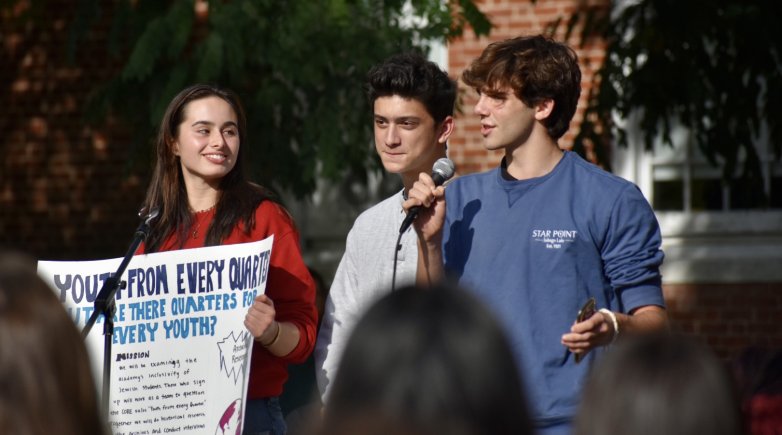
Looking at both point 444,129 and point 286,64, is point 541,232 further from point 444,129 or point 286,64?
point 286,64

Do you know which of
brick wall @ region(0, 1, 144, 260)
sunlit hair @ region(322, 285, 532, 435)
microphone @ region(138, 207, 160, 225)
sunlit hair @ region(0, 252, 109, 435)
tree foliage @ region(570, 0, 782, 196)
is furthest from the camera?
brick wall @ region(0, 1, 144, 260)

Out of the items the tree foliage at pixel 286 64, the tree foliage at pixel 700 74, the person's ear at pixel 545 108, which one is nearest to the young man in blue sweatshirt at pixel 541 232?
the person's ear at pixel 545 108

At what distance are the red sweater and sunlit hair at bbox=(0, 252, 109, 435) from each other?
2.34 meters

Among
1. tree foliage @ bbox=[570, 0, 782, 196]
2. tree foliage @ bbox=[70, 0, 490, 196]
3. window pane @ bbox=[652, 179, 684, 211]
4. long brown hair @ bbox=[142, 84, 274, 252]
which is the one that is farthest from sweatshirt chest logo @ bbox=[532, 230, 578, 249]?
window pane @ bbox=[652, 179, 684, 211]

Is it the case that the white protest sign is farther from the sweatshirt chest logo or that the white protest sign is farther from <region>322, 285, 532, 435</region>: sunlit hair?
<region>322, 285, 532, 435</region>: sunlit hair

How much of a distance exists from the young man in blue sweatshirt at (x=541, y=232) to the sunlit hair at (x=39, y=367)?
6.22ft

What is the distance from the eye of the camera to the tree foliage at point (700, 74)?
293 inches

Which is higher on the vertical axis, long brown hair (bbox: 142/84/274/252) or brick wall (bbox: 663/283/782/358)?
long brown hair (bbox: 142/84/274/252)

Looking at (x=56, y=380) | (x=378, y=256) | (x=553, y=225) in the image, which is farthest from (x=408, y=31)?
(x=56, y=380)

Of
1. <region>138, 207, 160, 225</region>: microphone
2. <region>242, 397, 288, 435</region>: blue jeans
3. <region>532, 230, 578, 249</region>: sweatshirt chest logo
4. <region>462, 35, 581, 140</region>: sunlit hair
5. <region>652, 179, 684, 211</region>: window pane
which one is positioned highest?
<region>462, 35, 581, 140</region>: sunlit hair

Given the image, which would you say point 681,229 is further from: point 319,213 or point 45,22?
point 45,22

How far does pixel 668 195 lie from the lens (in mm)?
10352

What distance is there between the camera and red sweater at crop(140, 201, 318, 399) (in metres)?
4.33

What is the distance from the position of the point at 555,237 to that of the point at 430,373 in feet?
7.15
